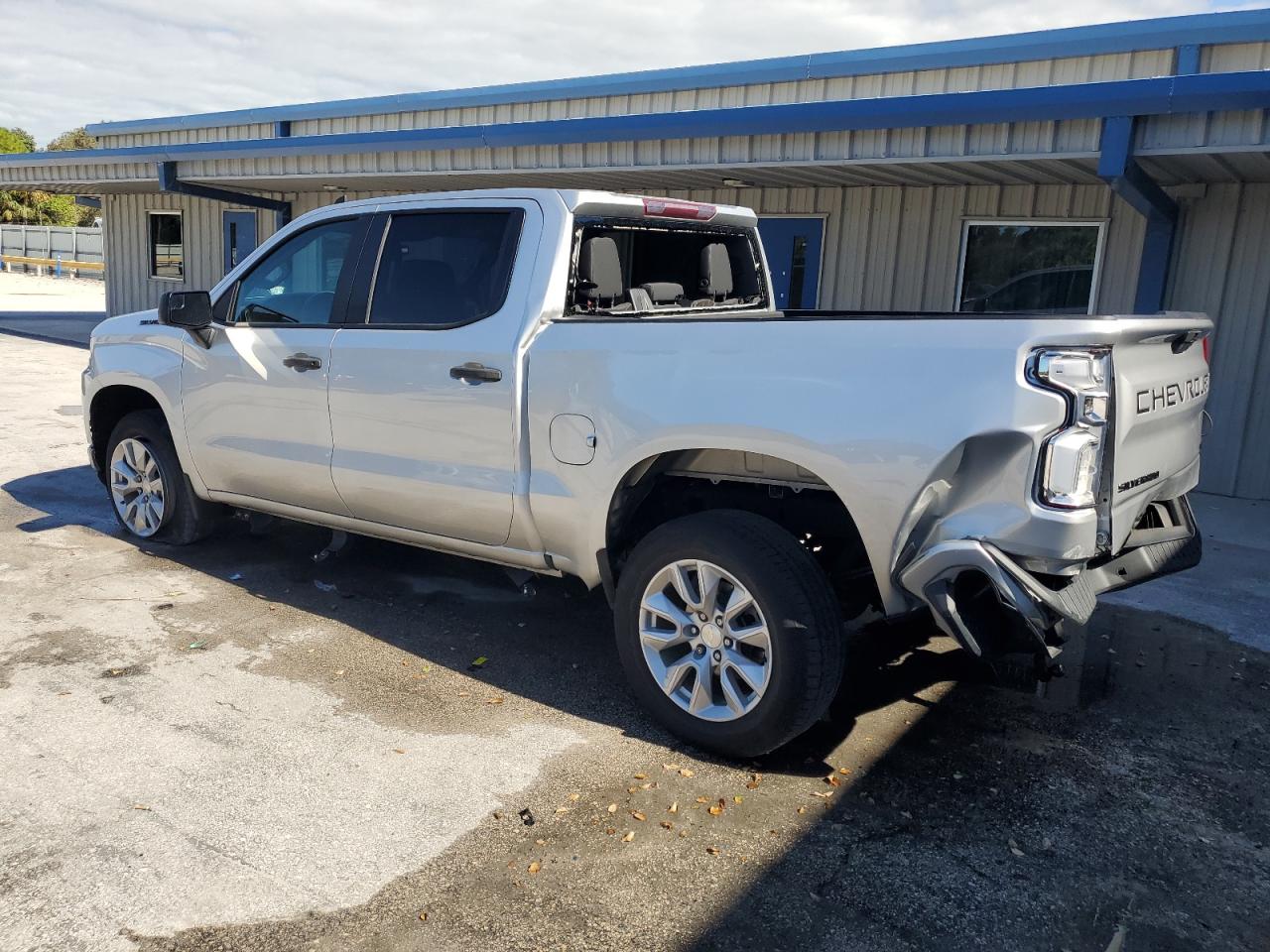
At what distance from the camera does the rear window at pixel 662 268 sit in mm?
4504

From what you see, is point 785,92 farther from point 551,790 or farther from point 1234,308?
point 551,790

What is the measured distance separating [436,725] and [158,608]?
1.99 meters

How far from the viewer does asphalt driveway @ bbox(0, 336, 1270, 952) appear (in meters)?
2.90

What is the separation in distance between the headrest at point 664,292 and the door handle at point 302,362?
1565mm

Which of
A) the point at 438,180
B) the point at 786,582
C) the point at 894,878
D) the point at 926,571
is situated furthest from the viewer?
the point at 438,180

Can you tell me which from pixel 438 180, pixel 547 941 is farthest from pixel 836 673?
pixel 438 180

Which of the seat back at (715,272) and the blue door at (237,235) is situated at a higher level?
the blue door at (237,235)

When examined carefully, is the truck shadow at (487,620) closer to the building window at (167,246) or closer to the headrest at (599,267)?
the headrest at (599,267)

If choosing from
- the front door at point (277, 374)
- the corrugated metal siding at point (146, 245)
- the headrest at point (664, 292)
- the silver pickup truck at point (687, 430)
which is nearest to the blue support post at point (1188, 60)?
the silver pickup truck at point (687, 430)

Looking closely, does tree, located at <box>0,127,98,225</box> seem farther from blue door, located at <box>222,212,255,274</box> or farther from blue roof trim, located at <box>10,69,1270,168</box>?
blue roof trim, located at <box>10,69,1270,168</box>

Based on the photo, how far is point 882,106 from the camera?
8320 mm

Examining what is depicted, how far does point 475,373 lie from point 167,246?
18195 millimetres

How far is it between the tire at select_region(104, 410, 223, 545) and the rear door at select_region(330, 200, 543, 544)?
1480 millimetres

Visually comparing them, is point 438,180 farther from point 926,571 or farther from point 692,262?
point 926,571
